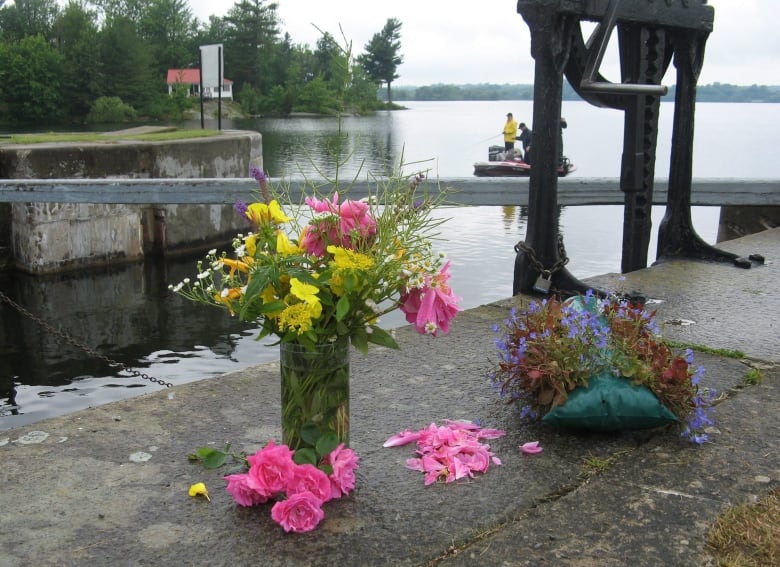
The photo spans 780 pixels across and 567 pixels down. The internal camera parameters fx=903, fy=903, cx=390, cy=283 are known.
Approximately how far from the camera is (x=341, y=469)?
2736 millimetres

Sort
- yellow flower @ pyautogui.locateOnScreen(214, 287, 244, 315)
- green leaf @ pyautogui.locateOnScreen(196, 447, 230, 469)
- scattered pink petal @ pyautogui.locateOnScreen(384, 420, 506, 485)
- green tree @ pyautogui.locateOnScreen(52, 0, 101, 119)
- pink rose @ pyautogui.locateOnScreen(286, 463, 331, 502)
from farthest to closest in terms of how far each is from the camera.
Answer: green tree @ pyautogui.locateOnScreen(52, 0, 101, 119)
scattered pink petal @ pyautogui.locateOnScreen(384, 420, 506, 485)
green leaf @ pyautogui.locateOnScreen(196, 447, 230, 469)
yellow flower @ pyautogui.locateOnScreen(214, 287, 244, 315)
pink rose @ pyautogui.locateOnScreen(286, 463, 331, 502)

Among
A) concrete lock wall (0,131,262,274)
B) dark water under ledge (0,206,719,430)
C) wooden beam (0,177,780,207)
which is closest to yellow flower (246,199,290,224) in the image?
wooden beam (0,177,780,207)

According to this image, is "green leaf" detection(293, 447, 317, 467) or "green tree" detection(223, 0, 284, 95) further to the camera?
"green tree" detection(223, 0, 284, 95)

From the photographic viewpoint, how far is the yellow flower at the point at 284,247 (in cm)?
269

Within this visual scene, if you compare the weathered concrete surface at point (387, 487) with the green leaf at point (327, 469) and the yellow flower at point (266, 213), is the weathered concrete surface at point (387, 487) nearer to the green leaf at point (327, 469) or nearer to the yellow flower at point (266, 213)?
the green leaf at point (327, 469)

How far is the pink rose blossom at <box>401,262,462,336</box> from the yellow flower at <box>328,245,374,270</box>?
9.8 inches

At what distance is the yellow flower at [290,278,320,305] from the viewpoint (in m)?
2.51

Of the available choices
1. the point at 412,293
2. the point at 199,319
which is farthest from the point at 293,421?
the point at 199,319

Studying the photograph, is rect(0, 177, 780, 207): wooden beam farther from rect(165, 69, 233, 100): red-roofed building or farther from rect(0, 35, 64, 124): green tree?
rect(165, 69, 233, 100): red-roofed building

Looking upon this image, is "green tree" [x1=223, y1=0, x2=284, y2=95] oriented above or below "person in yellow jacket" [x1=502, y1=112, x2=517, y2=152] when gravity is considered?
above

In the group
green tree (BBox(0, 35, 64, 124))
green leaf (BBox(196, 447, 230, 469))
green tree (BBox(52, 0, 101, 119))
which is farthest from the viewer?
green tree (BBox(52, 0, 101, 119))

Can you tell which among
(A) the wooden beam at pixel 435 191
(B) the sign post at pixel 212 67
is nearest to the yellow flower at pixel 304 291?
(A) the wooden beam at pixel 435 191

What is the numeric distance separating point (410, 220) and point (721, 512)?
129 centimetres

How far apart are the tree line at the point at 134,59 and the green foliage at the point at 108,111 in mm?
85
